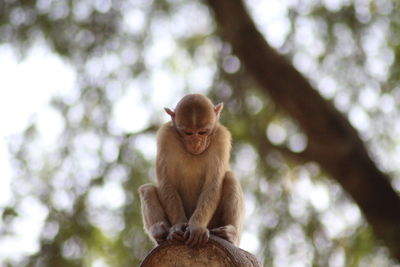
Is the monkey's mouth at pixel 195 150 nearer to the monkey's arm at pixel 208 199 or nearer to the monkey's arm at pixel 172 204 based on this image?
the monkey's arm at pixel 208 199

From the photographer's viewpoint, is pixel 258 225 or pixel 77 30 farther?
pixel 77 30

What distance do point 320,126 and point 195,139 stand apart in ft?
21.5

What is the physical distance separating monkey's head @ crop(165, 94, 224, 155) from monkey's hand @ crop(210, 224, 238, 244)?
104cm

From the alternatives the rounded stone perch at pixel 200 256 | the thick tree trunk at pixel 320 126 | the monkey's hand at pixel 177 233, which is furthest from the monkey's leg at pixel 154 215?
the thick tree trunk at pixel 320 126

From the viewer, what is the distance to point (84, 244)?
1302 cm

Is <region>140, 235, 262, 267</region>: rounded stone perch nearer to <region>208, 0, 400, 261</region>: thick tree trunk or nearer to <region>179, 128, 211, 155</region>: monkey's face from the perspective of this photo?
<region>179, 128, 211, 155</region>: monkey's face

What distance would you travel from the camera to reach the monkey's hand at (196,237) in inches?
241

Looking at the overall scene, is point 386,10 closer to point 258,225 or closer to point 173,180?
point 258,225

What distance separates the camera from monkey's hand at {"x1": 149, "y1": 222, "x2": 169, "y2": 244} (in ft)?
22.4

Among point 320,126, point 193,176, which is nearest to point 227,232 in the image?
point 193,176

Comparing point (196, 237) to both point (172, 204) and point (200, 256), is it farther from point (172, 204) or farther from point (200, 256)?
point (172, 204)

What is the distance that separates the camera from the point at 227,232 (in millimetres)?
6992

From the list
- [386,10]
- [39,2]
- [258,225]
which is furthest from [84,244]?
[386,10]

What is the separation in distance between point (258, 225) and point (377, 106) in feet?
→ 11.5
